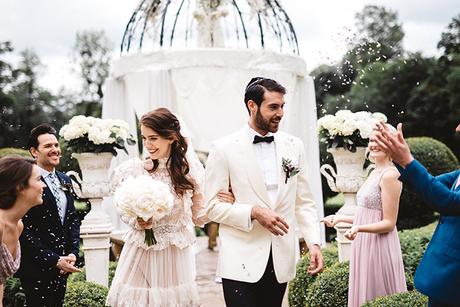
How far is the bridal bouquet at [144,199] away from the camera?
3486 mm

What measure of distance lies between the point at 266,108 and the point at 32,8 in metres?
30.8

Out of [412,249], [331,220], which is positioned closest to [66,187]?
[331,220]

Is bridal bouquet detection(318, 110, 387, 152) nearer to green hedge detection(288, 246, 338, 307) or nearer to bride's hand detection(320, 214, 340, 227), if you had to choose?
green hedge detection(288, 246, 338, 307)

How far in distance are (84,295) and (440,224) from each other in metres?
3.07

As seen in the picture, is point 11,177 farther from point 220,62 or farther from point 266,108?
point 220,62

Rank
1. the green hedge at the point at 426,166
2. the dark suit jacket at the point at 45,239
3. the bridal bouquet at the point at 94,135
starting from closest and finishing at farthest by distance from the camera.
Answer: the dark suit jacket at the point at 45,239 < the bridal bouquet at the point at 94,135 < the green hedge at the point at 426,166

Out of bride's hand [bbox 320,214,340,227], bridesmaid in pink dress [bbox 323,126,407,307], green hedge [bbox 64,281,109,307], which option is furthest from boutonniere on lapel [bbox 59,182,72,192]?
bridesmaid in pink dress [bbox 323,126,407,307]

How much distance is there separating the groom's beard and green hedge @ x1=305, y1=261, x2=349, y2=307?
209 cm

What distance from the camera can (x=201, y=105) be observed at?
284 inches

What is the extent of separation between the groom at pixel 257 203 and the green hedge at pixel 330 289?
5.30 ft

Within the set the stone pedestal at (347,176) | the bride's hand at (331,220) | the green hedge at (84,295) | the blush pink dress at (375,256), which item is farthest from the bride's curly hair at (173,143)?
the stone pedestal at (347,176)

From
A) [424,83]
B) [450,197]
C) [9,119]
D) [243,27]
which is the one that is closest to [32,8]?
[9,119]

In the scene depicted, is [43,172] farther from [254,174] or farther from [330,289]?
[330,289]

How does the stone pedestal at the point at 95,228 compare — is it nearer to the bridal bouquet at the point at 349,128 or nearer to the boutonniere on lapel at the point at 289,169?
the bridal bouquet at the point at 349,128
